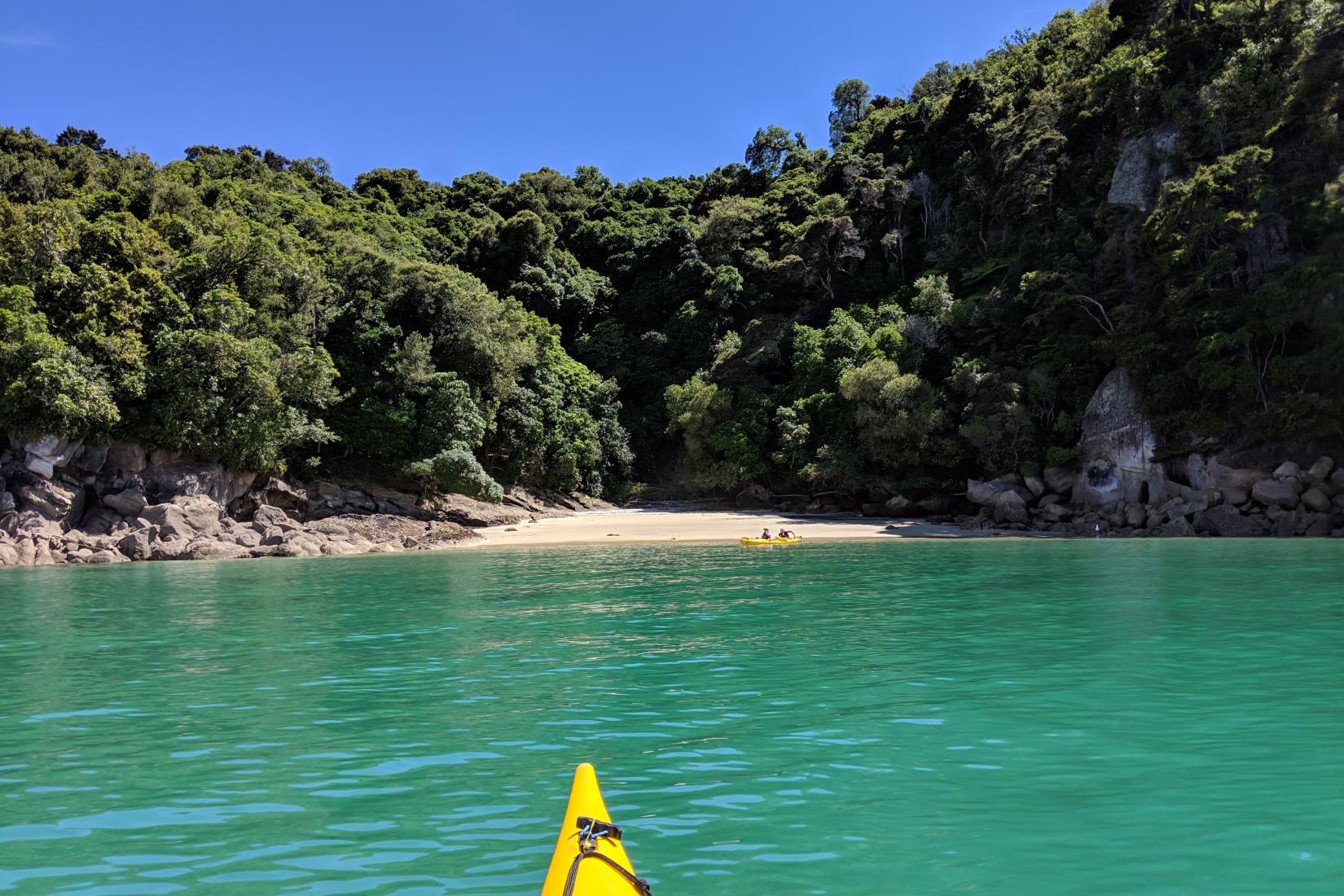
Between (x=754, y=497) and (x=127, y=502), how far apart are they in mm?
28997

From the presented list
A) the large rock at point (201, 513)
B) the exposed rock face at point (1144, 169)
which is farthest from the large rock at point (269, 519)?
the exposed rock face at point (1144, 169)

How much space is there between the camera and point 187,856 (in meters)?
4.91

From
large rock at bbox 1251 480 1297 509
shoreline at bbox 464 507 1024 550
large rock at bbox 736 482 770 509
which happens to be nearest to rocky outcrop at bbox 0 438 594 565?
shoreline at bbox 464 507 1024 550

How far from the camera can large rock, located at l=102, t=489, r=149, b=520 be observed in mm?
30969

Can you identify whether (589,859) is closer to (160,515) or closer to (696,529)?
(160,515)

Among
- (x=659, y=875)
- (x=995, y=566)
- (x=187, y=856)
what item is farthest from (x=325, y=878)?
(x=995, y=566)

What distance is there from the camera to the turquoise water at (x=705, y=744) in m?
4.67

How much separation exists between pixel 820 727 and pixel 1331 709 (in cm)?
451

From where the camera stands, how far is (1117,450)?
34281 mm

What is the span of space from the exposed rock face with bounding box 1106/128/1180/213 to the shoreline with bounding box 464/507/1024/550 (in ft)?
53.3

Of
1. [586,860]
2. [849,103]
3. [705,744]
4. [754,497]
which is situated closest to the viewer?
[586,860]

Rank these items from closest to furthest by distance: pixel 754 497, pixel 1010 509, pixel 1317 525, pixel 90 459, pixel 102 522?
1. pixel 1317 525
2. pixel 102 522
3. pixel 90 459
4. pixel 1010 509
5. pixel 754 497

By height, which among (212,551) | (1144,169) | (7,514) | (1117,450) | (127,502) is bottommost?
(212,551)

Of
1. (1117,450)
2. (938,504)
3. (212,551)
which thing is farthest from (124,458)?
(1117,450)
